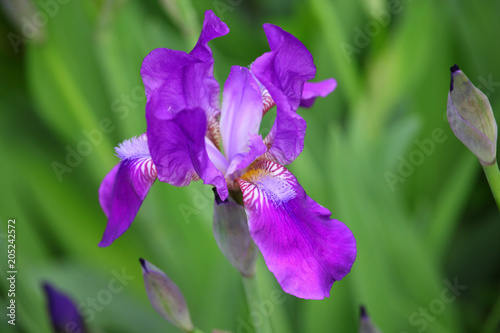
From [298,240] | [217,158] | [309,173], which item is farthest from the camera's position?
[309,173]

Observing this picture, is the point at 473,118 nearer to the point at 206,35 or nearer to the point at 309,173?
the point at 206,35

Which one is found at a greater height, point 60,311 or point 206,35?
point 206,35

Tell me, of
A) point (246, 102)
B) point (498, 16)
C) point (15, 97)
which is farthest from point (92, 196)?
point (498, 16)

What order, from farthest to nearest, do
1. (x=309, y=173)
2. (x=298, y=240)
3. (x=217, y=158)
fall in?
(x=309, y=173) → (x=217, y=158) → (x=298, y=240)

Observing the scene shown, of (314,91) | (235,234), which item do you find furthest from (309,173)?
(235,234)

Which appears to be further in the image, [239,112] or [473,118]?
[239,112]

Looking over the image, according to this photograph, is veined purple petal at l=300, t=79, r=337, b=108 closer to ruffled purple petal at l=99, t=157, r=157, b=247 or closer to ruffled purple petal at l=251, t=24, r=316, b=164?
ruffled purple petal at l=251, t=24, r=316, b=164

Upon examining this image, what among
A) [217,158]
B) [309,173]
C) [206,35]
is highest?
[206,35]
